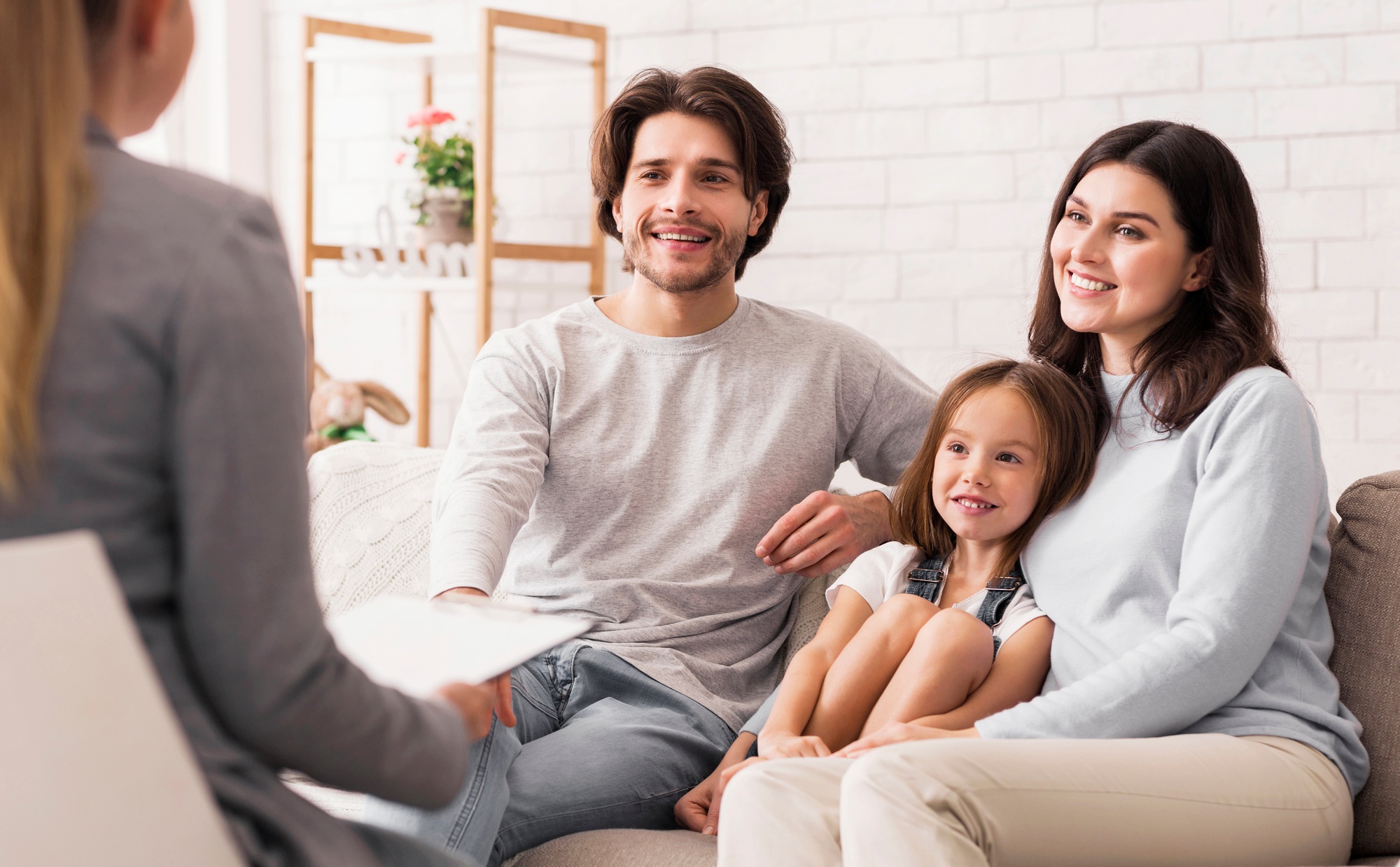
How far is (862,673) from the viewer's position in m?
1.59

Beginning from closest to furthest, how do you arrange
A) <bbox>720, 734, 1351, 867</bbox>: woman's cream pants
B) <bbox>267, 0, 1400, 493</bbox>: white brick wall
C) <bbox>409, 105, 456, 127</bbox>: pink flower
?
1. <bbox>720, 734, 1351, 867</bbox>: woman's cream pants
2. <bbox>267, 0, 1400, 493</bbox>: white brick wall
3. <bbox>409, 105, 456, 127</bbox>: pink flower

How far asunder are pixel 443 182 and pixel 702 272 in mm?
1297

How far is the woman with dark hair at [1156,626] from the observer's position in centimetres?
122

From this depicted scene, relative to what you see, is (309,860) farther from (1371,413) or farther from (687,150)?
(1371,413)

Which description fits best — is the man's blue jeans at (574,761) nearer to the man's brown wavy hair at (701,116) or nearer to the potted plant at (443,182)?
the man's brown wavy hair at (701,116)

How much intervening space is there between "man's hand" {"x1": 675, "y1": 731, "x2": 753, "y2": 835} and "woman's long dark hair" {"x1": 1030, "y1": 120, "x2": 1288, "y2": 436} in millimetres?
627

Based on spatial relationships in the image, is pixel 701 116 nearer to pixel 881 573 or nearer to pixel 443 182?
pixel 881 573

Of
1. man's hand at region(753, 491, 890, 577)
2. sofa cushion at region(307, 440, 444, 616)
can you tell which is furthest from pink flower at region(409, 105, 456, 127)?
man's hand at region(753, 491, 890, 577)

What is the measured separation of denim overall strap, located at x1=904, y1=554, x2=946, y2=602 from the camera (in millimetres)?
1712

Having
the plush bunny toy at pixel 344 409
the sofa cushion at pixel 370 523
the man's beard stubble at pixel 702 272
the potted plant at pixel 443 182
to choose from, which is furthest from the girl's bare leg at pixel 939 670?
the potted plant at pixel 443 182

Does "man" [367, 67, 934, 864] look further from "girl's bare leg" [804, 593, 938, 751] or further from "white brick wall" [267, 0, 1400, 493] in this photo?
"white brick wall" [267, 0, 1400, 493]

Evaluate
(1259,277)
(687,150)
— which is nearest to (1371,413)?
(1259,277)

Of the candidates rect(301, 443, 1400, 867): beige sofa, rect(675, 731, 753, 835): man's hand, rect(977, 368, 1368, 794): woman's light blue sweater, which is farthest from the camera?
rect(675, 731, 753, 835): man's hand

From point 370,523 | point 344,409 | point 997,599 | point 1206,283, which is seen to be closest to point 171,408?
point 997,599
